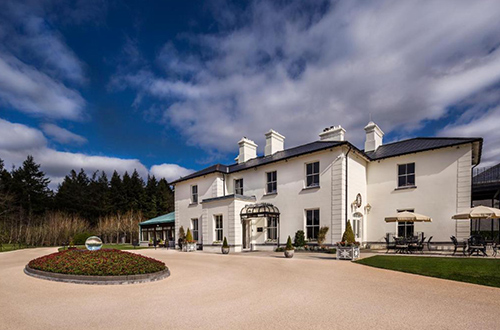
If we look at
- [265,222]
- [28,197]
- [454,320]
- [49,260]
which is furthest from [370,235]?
[28,197]

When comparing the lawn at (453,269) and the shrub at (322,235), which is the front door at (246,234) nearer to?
the shrub at (322,235)

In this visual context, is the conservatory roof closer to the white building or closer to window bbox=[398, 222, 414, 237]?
the white building

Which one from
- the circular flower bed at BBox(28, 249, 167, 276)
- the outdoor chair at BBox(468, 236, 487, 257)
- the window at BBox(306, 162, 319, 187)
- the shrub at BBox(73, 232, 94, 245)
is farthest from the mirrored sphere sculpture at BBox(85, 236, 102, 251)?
the shrub at BBox(73, 232, 94, 245)

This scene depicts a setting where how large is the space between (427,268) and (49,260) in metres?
13.1

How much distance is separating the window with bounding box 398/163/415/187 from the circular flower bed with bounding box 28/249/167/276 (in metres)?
15.7

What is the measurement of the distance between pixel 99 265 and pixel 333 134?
17.4m

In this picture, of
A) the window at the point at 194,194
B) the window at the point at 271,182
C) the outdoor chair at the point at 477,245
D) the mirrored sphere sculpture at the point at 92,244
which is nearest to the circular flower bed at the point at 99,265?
the mirrored sphere sculpture at the point at 92,244

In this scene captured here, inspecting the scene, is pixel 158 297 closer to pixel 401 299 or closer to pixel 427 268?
pixel 401 299

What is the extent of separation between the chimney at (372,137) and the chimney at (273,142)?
21.7ft

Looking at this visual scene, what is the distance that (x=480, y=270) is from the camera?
28.2ft

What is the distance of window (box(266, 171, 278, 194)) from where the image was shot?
793 inches

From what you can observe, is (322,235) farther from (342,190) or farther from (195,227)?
(195,227)

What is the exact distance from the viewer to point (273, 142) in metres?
22.5

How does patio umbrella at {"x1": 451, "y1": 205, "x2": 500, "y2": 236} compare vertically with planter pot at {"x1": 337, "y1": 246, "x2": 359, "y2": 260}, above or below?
above
